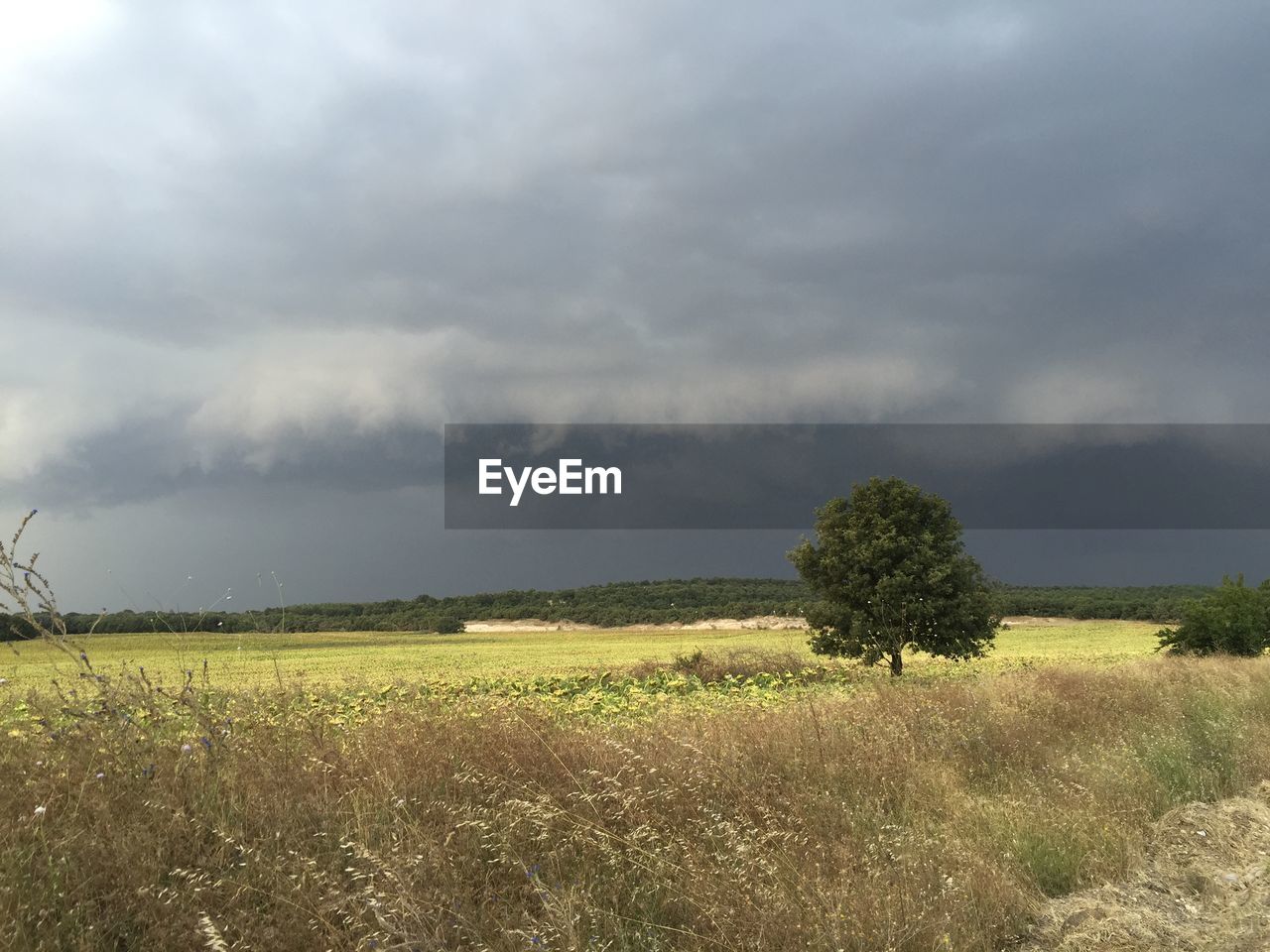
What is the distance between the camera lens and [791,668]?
30.2 m

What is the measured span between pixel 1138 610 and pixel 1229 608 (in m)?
61.1

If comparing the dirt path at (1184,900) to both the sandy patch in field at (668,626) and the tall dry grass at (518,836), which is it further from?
the sandy patch in field at (668,626)

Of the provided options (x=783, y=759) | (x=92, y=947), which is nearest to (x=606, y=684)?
(x=783, y=759)

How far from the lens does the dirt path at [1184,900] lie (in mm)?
4902

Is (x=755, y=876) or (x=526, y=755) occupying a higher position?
(x=526, y=755)

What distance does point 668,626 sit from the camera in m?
88.4

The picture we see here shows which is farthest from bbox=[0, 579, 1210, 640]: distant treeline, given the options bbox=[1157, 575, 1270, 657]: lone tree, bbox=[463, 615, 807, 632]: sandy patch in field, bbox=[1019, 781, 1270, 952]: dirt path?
bbox=[1019, 781, 1270, 952]: dirt path

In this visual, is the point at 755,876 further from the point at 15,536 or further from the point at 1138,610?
the point at 1138,610

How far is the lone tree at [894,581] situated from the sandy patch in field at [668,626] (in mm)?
49410

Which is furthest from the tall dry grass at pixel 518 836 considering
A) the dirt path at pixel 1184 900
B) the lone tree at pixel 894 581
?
the lone tree at pixel 894 581

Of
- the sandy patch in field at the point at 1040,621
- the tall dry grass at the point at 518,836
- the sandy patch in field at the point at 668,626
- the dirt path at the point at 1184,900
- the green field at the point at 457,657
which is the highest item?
the tall dry grass at the point at 518,836

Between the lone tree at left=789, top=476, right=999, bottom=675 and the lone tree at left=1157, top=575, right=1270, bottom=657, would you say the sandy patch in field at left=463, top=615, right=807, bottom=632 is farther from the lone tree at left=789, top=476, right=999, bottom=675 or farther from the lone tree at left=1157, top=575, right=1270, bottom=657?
the lone tree at left=789, top=476, right=999, bottom=675

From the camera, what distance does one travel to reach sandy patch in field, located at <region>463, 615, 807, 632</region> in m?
83.8

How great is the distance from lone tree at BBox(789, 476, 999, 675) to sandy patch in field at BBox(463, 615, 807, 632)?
49.4 meters
